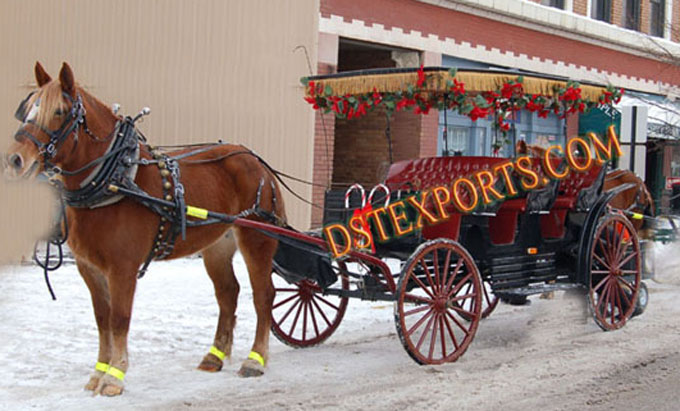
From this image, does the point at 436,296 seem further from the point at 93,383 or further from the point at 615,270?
the point at 93,383

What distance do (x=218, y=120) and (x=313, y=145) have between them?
1857 mm

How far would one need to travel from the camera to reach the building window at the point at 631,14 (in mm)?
22500

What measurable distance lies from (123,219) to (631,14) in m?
A: 19.6

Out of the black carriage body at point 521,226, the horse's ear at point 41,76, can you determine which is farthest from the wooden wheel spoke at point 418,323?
the horse's ear at point 41,76

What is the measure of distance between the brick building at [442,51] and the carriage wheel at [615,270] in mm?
4082

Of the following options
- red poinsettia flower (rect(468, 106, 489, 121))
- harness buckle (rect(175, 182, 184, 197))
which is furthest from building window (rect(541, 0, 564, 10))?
harness buckle (rect(175, 182, 184, 197))

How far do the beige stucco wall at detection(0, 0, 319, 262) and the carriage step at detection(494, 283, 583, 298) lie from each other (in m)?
6.25

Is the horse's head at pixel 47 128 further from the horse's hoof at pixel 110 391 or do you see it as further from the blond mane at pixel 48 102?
the horse's hoof at pixel 110 391

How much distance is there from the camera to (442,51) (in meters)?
16.3

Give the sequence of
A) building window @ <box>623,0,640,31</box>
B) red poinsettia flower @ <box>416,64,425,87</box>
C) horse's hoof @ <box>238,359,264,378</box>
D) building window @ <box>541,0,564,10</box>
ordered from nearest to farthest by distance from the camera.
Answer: horse's hoof @ <box>238,359,264,378</box>
red poinsettia flower @ <box>416,64,425,87</box>
building window @ <box>541,0,564,10</box>
building window @ <box>623,0,640,31</box>

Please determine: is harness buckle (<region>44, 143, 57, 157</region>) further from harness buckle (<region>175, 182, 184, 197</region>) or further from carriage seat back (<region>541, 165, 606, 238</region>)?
carriage seat back (<region>541, 165, 606, 238</region>)

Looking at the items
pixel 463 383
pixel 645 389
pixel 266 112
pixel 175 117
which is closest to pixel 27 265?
pixel 175 117

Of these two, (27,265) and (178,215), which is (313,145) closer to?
(27,265)

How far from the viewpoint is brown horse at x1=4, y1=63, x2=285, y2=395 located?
18.8ft
